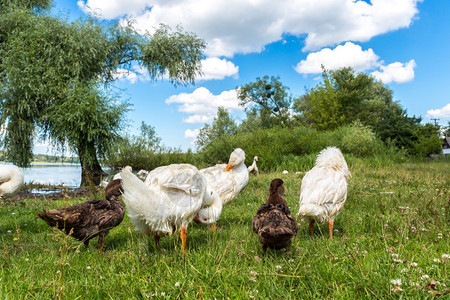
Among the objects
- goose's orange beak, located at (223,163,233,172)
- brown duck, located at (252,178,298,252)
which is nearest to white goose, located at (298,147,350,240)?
brown duck, located at (252,178,298,252)

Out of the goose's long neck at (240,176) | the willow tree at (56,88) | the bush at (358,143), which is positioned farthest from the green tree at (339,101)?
the goose's long neck at (240,176)

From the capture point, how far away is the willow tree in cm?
1686

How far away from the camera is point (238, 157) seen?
659cm

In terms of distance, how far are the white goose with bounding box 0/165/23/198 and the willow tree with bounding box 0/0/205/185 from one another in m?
9.06

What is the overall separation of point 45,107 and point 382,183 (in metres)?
17.2

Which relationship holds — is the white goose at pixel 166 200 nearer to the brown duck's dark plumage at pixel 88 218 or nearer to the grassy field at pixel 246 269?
the grassy field at pixel 246 269

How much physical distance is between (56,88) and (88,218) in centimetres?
1591

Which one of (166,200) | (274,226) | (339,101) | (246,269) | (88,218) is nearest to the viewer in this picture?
(246,269)

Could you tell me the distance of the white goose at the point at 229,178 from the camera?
6.39 m

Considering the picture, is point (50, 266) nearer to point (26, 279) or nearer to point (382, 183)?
point (26, 279)

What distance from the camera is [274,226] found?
10.8 feet

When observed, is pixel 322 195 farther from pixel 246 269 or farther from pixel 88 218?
pixel 88 218

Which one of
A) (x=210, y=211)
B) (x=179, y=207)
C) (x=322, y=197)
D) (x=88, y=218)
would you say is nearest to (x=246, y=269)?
(x=179, y=207)

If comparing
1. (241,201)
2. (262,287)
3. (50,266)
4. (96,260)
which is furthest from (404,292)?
(241,201)
